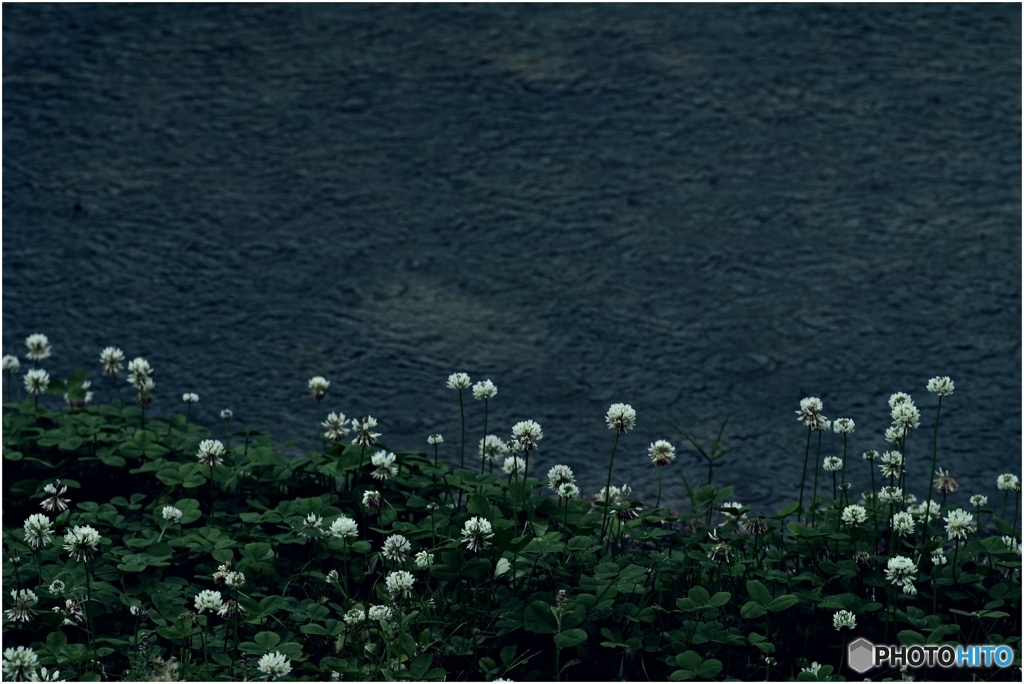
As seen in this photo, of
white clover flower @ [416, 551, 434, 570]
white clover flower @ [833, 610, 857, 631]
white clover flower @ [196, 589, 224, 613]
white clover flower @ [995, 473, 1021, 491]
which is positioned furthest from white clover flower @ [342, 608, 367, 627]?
white clover flower @ [995, 473, 1021, 491]

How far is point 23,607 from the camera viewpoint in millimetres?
3166

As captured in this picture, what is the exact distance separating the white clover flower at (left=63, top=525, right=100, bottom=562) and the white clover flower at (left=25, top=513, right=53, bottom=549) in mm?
81

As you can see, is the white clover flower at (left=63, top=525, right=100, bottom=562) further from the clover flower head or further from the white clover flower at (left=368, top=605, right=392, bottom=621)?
the clover flower head

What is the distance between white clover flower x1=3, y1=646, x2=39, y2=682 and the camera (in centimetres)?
290

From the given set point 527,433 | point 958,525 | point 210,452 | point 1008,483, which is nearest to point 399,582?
point 527,433

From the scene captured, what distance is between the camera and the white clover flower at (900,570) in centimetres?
330

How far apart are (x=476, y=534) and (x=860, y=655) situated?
117cm

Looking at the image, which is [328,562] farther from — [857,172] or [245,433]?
[857,172]

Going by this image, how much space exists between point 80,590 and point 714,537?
1.93 metres

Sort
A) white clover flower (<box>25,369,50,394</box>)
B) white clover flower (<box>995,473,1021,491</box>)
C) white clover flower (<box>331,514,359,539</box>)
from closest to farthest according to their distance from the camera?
white clover flower (<box>331,514,359,539</box>), white clover flower (<box>995,473,1021,491</box>), white clover flower (<box>25,369,50,394</box>)

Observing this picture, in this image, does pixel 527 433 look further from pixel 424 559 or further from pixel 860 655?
pixel 860 655

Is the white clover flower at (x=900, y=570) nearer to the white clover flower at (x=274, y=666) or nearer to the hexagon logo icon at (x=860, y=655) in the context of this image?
the hexagon logo icon at (x=860, y=655)

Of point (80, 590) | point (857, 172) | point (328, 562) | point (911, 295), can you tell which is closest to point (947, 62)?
point (857, 172)

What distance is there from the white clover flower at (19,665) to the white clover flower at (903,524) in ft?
8.34
